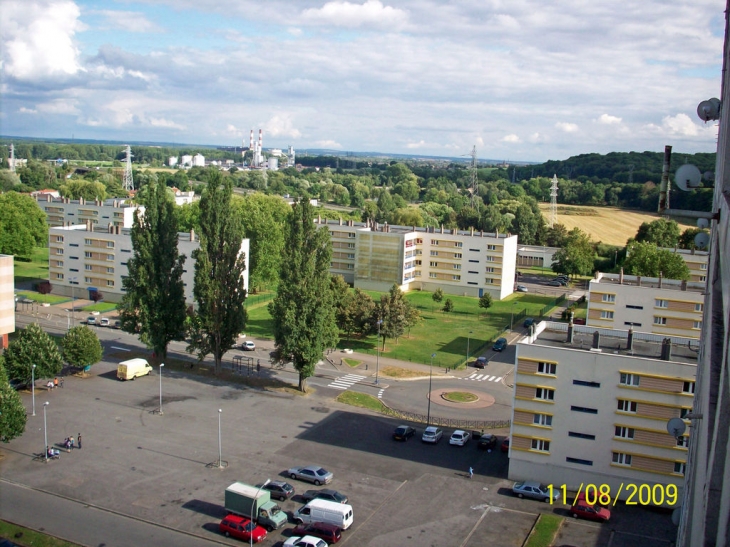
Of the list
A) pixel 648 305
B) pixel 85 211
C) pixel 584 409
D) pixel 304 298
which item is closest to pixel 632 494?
pixel 584 409

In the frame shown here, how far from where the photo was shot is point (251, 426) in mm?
32750

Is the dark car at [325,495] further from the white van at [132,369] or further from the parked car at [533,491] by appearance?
the white van at [132,369]

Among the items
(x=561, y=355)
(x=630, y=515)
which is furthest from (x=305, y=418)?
(x=630, y=515)

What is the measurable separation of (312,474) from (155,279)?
18249 mm

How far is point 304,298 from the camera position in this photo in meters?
36.7

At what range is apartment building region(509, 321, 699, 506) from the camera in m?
26.6

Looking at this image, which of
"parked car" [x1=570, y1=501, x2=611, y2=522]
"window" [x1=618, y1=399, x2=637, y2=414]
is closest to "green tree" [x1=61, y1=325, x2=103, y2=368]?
"parked car" [x1=570, y1=501, x2=611, y2=522]

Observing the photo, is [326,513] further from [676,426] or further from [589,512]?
[676,426]

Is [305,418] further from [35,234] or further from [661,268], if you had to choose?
[35,234]

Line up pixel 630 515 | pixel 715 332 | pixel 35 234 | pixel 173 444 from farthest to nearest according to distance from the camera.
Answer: pixel 35 234, pixel 173 444, pixel 630 515, pixel 715 332

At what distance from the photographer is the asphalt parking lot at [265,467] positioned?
23984mm

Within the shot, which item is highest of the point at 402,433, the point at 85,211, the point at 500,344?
the point at 85,211

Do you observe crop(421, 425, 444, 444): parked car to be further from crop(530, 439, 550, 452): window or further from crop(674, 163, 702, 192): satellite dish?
crop(674, 163, 702, 192): satellite dish

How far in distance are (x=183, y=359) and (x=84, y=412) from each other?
33.5 ft
